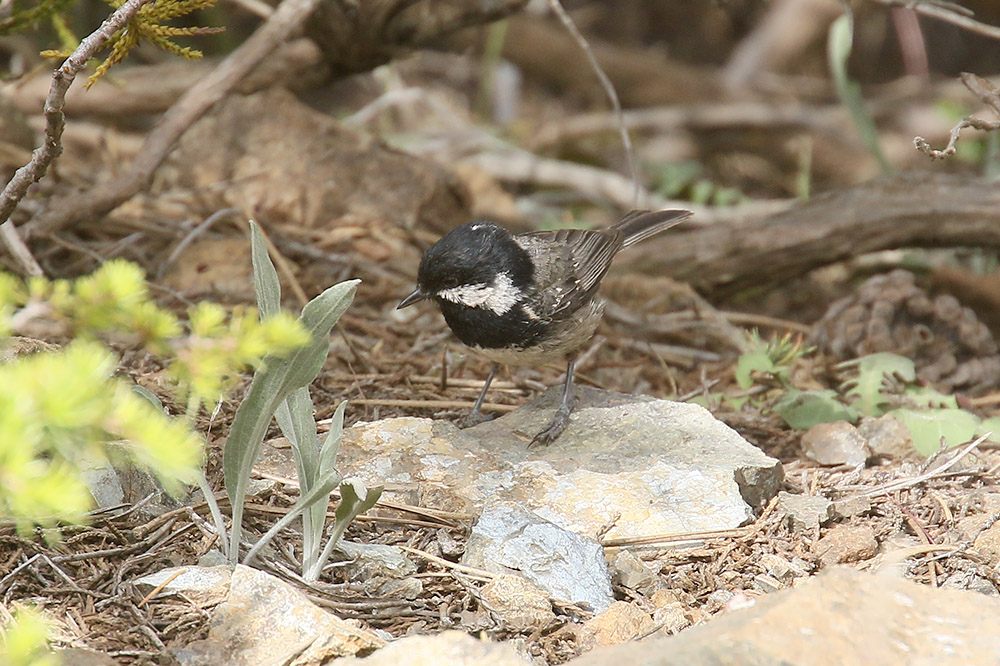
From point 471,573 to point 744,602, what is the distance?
791 mm

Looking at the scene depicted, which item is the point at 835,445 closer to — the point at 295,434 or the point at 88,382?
the point at 295,434

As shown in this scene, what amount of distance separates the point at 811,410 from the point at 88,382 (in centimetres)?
344

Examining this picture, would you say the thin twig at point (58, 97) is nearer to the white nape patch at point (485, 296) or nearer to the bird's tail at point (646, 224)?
the white nape patch at point (485, 296)

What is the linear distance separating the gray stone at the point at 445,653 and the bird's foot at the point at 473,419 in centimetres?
199

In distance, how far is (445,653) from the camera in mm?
2113

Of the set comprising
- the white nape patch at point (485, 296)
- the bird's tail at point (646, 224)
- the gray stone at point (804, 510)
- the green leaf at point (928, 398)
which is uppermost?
the white nape patch at point (485, 296)

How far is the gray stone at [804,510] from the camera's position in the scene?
3264 millimetres

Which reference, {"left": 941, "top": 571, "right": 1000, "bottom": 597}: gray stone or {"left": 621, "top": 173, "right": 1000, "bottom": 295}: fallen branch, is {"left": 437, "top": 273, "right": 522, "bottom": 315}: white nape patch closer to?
{"left": 941, "top": 571, "right": 1000, "bottom": 597}: gray stone

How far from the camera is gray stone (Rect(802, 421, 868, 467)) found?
3.98m

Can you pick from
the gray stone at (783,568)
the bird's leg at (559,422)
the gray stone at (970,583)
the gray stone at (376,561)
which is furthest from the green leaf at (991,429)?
the gray stone at (376,561)

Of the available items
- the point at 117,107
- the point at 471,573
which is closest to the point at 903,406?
the point at 471,573

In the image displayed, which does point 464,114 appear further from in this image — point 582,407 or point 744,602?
point 744,602

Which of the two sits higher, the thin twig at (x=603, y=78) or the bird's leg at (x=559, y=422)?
the thin twig at (x=603, y=78)

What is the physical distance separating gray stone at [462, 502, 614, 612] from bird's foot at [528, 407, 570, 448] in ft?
2.65
